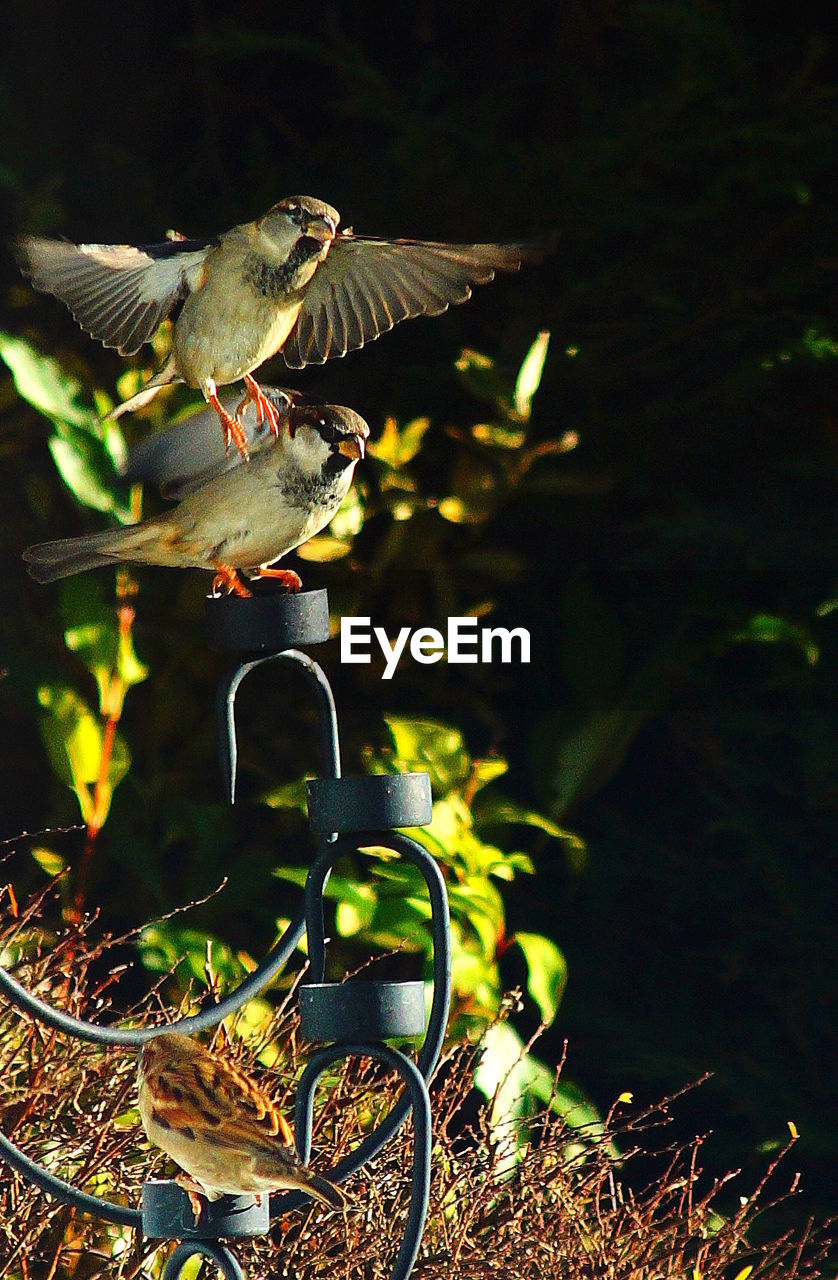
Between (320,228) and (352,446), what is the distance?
0.43 feet

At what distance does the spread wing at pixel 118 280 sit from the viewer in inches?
34.7

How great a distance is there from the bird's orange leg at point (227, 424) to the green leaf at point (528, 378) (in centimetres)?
89

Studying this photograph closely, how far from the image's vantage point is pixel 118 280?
92 centimetres

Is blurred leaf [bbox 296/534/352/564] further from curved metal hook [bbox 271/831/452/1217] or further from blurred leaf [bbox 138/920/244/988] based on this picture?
curved metal hook [bbox 271/831/452/1217]

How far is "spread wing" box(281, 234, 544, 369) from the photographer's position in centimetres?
91

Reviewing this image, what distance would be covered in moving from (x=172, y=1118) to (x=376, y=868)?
916 millimetres

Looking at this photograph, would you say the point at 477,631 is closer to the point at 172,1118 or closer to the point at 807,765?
the point at 807,765

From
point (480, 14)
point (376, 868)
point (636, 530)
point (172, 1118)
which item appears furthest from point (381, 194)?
point (172, 1118)

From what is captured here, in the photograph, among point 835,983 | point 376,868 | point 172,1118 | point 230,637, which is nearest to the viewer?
point 172,1118

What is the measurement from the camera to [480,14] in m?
1.73

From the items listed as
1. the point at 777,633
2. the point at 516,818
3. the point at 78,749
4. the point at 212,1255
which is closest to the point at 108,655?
the point at 78,749

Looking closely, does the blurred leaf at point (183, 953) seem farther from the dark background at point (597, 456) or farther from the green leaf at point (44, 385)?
the green leaf at point (44, 385)

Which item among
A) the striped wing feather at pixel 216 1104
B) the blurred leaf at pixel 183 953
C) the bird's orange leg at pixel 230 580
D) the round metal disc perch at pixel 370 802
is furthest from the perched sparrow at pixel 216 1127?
the blurred leaf at pixel 183 953

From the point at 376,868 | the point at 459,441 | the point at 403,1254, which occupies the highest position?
the point at 459,441
